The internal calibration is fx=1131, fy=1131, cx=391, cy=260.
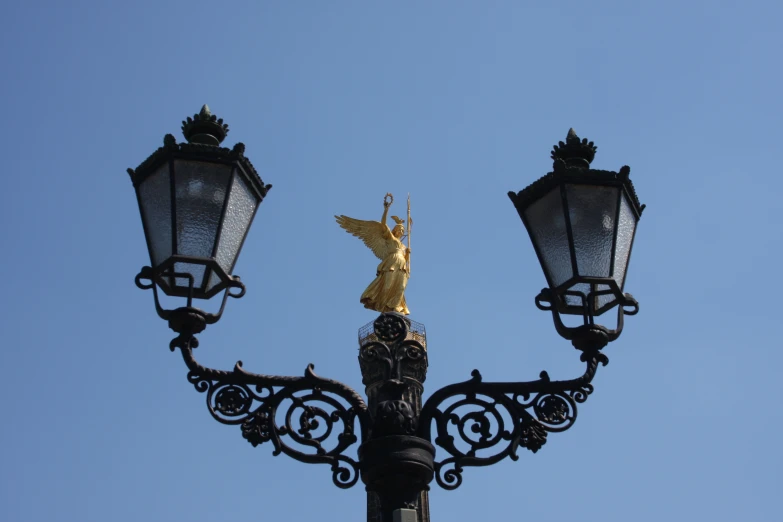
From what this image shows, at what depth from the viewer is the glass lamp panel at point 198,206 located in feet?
12.6

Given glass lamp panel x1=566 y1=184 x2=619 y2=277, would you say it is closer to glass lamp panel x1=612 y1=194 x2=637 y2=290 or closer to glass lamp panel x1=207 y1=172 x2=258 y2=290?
glass lamp panel x1=612 y1=194 x2=637 y2=290

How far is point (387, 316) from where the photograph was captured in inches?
165

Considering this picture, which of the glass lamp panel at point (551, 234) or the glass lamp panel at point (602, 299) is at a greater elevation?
the glass lamp panel at point (551, 234)

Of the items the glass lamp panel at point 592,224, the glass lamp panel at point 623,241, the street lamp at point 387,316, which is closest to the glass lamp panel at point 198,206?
the street lamp at point 387,316

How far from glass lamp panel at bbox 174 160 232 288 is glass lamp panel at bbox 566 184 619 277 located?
125 centimetres

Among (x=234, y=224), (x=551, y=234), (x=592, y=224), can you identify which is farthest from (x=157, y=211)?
(x=592, y=224)

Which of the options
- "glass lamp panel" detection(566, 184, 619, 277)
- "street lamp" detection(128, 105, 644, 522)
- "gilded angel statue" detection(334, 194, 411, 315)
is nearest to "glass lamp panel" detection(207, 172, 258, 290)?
"street lamp" detection(128, 105, 644, 522)

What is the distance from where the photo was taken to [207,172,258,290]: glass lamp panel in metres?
3.89

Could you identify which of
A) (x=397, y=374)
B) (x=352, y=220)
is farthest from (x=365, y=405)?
(x=352, y=220)

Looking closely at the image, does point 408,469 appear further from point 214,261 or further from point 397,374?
point 214,261

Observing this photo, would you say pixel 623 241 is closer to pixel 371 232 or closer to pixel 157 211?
pixel 157 211

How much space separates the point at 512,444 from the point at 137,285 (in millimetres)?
1419

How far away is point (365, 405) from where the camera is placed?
3959mm

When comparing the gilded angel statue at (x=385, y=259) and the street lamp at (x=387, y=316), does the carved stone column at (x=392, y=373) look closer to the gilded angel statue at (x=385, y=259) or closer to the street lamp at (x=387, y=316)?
the street lamp at (x=387, y=316)
